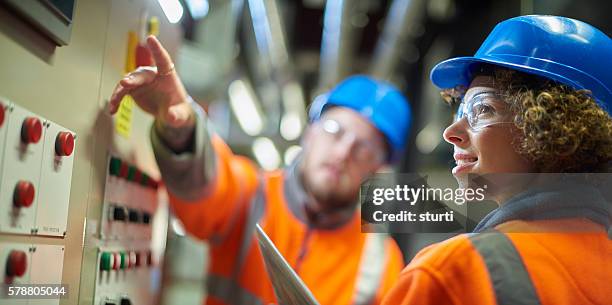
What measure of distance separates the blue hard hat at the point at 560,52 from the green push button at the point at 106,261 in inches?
Answer: 39.9

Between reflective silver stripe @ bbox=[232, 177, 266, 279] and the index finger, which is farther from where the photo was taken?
reflective silver stripe @ bbox=[232, 177, 266, 279]

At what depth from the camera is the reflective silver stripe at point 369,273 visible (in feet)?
4.99

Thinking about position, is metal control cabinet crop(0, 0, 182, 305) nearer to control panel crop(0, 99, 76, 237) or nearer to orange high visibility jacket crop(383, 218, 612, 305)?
control panel crop(0, 99, 76, 237)

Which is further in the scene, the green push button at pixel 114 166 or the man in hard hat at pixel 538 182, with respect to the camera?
the green push button at pixel 114 166

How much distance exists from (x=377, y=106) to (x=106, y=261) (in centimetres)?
87

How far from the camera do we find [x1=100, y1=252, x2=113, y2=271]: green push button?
1479 millimetres

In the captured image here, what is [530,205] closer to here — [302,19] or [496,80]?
[496,80]

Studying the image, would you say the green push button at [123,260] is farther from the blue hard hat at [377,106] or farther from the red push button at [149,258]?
the blue hard hat at [377,106]

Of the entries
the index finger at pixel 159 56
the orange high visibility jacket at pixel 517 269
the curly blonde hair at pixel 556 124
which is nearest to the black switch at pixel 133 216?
the index finger at pixel 159 56

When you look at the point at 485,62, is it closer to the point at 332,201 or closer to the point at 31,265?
the point at 332,201

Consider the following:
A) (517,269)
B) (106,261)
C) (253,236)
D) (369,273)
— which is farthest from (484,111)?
(106,261)

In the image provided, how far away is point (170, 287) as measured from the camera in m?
1.74

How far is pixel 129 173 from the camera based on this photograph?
5.23ft

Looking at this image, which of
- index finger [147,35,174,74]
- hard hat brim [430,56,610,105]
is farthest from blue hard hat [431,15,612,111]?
index finger [147,35,174,74]
